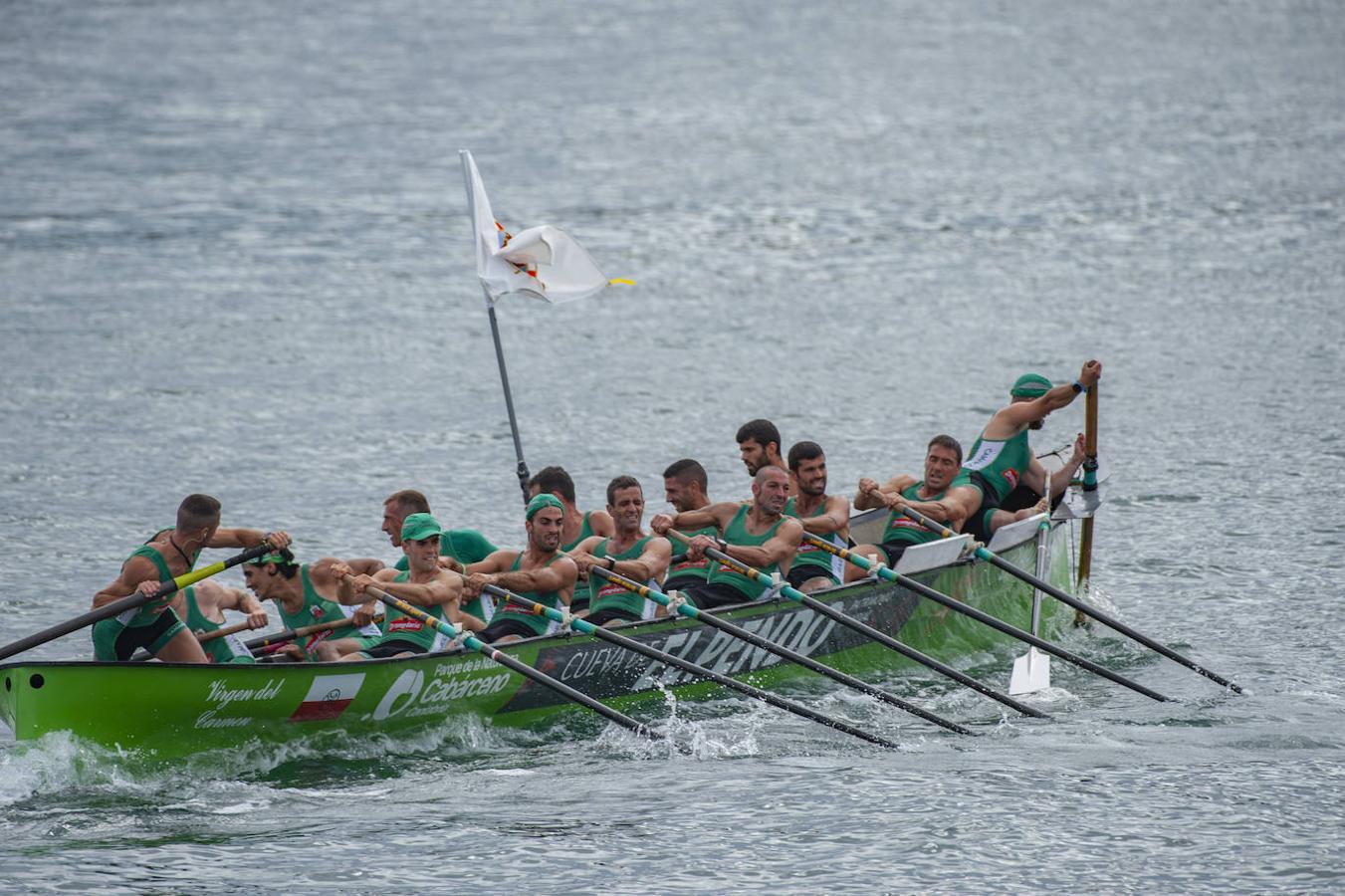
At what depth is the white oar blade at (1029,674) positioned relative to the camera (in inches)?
623

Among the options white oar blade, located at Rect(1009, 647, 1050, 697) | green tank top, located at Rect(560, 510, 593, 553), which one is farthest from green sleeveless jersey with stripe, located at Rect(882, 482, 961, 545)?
green tank top, located at Rect(560, 510, 593, 553)

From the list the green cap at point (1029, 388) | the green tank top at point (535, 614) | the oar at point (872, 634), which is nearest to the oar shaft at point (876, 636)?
the oar at point (872, 634)

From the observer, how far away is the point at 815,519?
630 inches

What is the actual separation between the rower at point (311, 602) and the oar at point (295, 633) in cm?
6

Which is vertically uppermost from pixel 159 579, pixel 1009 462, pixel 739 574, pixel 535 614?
pixel 1009 462

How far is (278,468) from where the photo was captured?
81.1 ft

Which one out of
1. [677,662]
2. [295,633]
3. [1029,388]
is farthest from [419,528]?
[1029,388]

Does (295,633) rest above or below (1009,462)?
below

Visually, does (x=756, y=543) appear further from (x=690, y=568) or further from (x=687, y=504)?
(x=687, y=504)

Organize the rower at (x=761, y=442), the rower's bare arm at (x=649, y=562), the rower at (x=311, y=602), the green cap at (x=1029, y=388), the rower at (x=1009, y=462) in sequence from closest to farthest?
1. the rower at (x=311, y=602)
2. the rower's bare arm at (x=649, y=562)
3. the rower at (x=761, y=442)
4. the rower at (x=1009, y=462)
5. the green cap at (x=1029, y=388)

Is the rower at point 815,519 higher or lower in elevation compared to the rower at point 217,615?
higher

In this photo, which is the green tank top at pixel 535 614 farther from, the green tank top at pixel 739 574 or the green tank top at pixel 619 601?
the green tank top at pixel 739 574

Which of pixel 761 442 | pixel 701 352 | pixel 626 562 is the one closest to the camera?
pixel 626 562

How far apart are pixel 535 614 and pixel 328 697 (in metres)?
1.92
